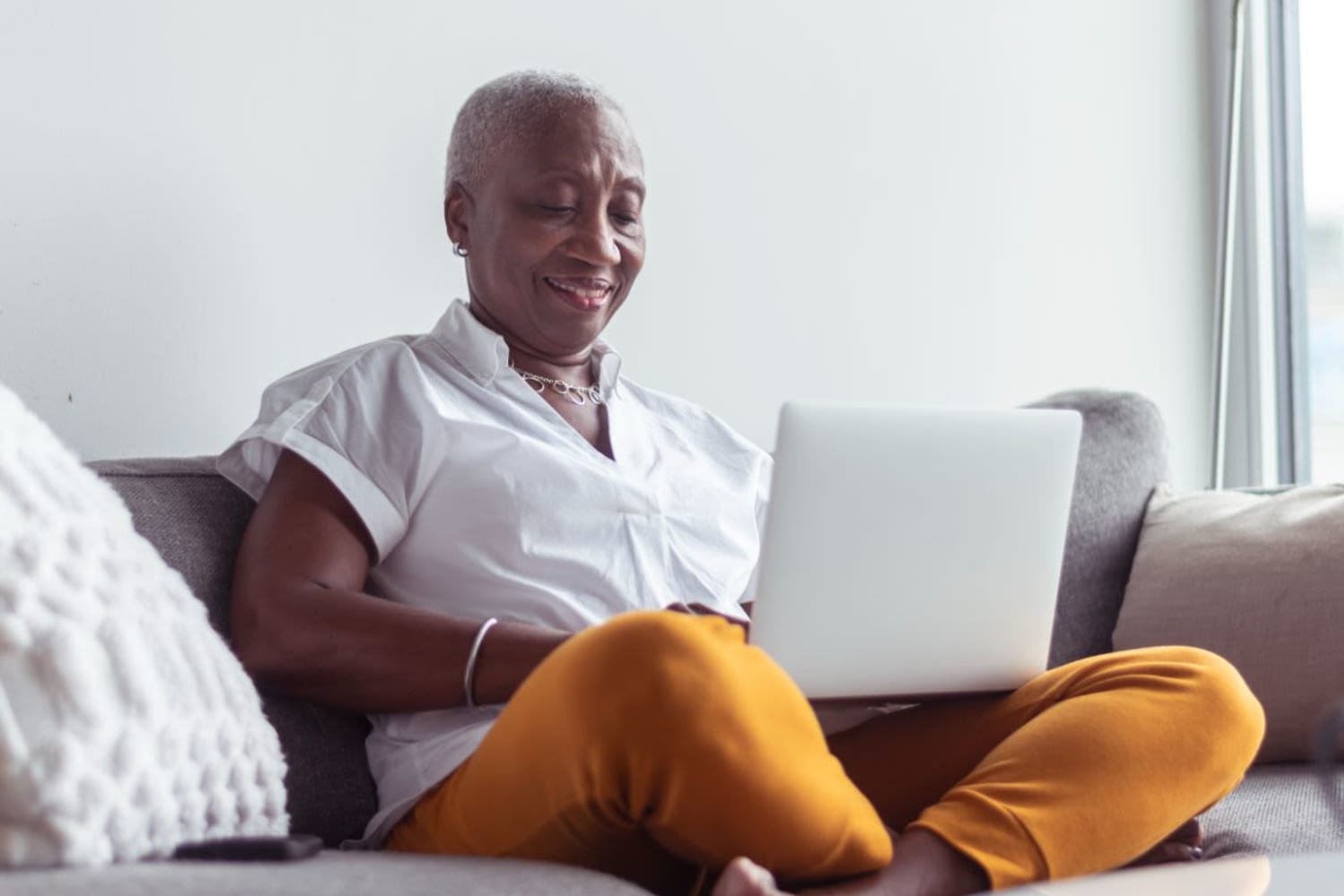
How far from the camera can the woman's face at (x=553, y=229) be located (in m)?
1.92

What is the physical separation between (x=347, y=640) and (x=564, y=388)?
499mm

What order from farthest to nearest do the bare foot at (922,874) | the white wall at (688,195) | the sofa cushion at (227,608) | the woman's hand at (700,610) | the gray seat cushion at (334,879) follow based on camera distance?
the white wall at (688,195)
the sofa cushion at (227,608)
the woman's hand at (700,610)
the bare foot at (922,874)
the gray seat cushion at (334,879)

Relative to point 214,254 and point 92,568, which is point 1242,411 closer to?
point 214,254

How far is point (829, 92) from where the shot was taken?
9.13ft

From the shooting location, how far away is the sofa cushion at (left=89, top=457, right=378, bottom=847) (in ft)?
5.22

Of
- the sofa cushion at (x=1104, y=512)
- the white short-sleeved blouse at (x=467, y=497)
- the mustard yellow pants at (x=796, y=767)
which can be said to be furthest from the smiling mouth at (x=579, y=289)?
the sofa cushion at (x=1104, y=512)

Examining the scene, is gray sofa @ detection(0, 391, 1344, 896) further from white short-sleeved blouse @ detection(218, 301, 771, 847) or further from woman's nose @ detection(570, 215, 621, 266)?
woman's nose @ detection(570, 215, 621, 266)

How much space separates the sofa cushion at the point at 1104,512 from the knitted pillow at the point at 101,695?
1.24 metres

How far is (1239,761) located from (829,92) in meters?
1.53

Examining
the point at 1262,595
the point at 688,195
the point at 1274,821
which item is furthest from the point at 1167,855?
the point at 688,195

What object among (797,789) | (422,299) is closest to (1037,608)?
(797,789)

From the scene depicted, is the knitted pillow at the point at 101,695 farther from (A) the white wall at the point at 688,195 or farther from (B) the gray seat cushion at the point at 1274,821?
(B) the gray seat cushion at the point at 1274,821

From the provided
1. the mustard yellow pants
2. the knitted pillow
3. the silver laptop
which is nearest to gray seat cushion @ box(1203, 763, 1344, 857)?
the mustard yellow pants

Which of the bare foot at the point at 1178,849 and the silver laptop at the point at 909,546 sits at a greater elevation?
the silver laptop at the point at 909,546
